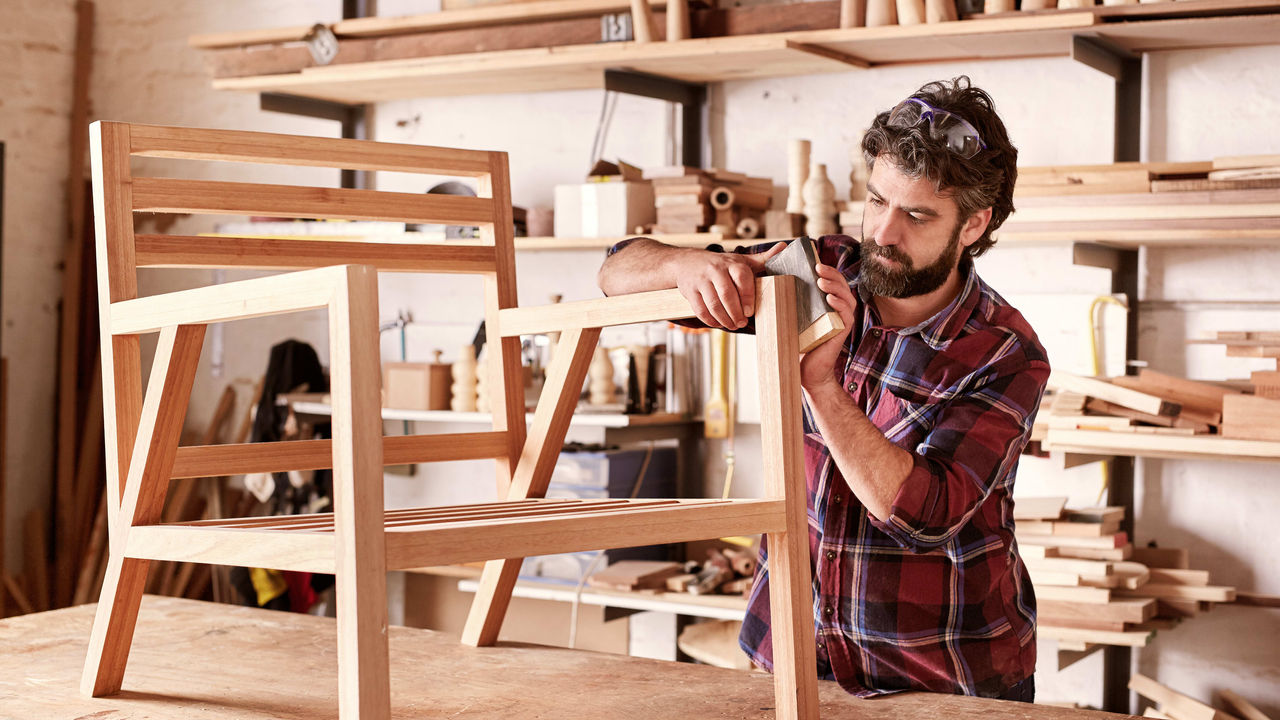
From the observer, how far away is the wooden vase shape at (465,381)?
3.36m

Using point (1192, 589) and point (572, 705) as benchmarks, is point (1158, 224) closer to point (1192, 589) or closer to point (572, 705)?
point (1192, 589)

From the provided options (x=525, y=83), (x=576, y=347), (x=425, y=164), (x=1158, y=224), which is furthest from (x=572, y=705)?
(x=525, y=83)

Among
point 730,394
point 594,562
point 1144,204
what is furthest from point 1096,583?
point 594,562

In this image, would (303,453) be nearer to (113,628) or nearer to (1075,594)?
(113,628)

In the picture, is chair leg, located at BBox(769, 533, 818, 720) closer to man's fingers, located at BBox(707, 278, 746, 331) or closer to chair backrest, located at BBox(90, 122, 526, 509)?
man's fingers, located at BBox(707, 278, 746, 331)

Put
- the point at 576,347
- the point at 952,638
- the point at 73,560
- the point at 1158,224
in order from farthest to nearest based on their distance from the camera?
the point at 73,560, the point at 1158,224, the point at 952,638, the point at 576,347

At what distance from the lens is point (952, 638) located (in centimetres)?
160

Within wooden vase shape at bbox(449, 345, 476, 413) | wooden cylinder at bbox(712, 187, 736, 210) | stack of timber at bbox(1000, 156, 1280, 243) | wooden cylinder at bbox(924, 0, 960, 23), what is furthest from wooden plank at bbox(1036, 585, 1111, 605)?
wooden vase shape at bbox(449, 345, 476, 413)

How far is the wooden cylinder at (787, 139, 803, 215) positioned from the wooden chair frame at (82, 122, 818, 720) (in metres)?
1.72

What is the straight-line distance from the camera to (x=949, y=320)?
5.41ft

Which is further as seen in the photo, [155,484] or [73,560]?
[73,560]

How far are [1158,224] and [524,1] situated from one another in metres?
1.74

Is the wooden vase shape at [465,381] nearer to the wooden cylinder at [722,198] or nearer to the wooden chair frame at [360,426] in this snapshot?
the wooden cylinder at [722,198]

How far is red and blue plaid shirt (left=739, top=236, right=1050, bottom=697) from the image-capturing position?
1596mm
